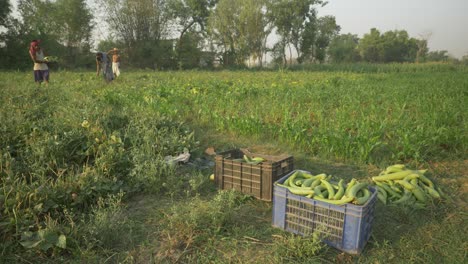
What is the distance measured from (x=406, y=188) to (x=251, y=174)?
1.70 m

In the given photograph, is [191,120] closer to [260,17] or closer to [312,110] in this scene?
[312,110]

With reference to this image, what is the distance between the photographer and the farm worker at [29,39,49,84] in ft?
35.0

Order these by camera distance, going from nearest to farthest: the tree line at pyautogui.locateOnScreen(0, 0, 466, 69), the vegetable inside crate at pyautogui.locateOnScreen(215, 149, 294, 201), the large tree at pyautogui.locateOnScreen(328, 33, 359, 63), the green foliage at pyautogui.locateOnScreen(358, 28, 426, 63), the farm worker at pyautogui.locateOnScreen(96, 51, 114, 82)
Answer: the vegetable inside crate at pyautogui.locateOnScreen(215, 149, 294, 201)
the farm worker at pyautogui.locateOnScreen(96, 51, 114, 82)
the tree line at pyautogui.locateOnScreen(0, 0, 466, 69)
the large tree at pyautogui.locateOnScreen(328, 33, 359, 63)
the green foliage at pyautogui.locateOnScreen(358, 28, 426, 63)

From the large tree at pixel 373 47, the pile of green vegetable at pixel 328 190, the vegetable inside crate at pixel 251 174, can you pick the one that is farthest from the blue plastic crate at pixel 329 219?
the large tree at pixel 373 47

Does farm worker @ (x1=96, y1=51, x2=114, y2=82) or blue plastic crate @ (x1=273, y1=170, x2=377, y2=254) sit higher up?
farm worker @ (x1=96, y1=51, x2=114, y2=82)

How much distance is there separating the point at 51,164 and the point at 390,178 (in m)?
3.95

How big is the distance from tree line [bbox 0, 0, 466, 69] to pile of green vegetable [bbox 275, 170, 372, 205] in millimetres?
26404

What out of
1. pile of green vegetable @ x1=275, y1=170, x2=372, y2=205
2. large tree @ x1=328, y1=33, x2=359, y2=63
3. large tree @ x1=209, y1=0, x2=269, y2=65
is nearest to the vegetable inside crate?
pile of green vegetable @ x1=275, y1=170, x2=372, y2=205

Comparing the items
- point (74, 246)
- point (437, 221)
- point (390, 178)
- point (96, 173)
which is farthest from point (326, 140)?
point (74, 246)

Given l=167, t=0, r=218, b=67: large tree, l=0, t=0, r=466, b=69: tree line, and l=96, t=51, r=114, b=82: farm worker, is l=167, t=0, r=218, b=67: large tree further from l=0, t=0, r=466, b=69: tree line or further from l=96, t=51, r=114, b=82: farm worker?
l=96, t=51, r=114, b=82: farm worker

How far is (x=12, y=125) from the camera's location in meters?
4.35

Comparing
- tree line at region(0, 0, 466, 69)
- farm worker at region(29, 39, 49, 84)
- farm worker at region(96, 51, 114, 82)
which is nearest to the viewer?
farm worker at region(29, 39, 49, 84)

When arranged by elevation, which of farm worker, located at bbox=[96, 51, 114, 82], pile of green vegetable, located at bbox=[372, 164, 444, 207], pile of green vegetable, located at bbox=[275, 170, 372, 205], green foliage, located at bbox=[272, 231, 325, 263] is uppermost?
farm worker, located at bbox=[96, 51, 114, 82]

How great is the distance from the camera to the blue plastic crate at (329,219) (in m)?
2.44
